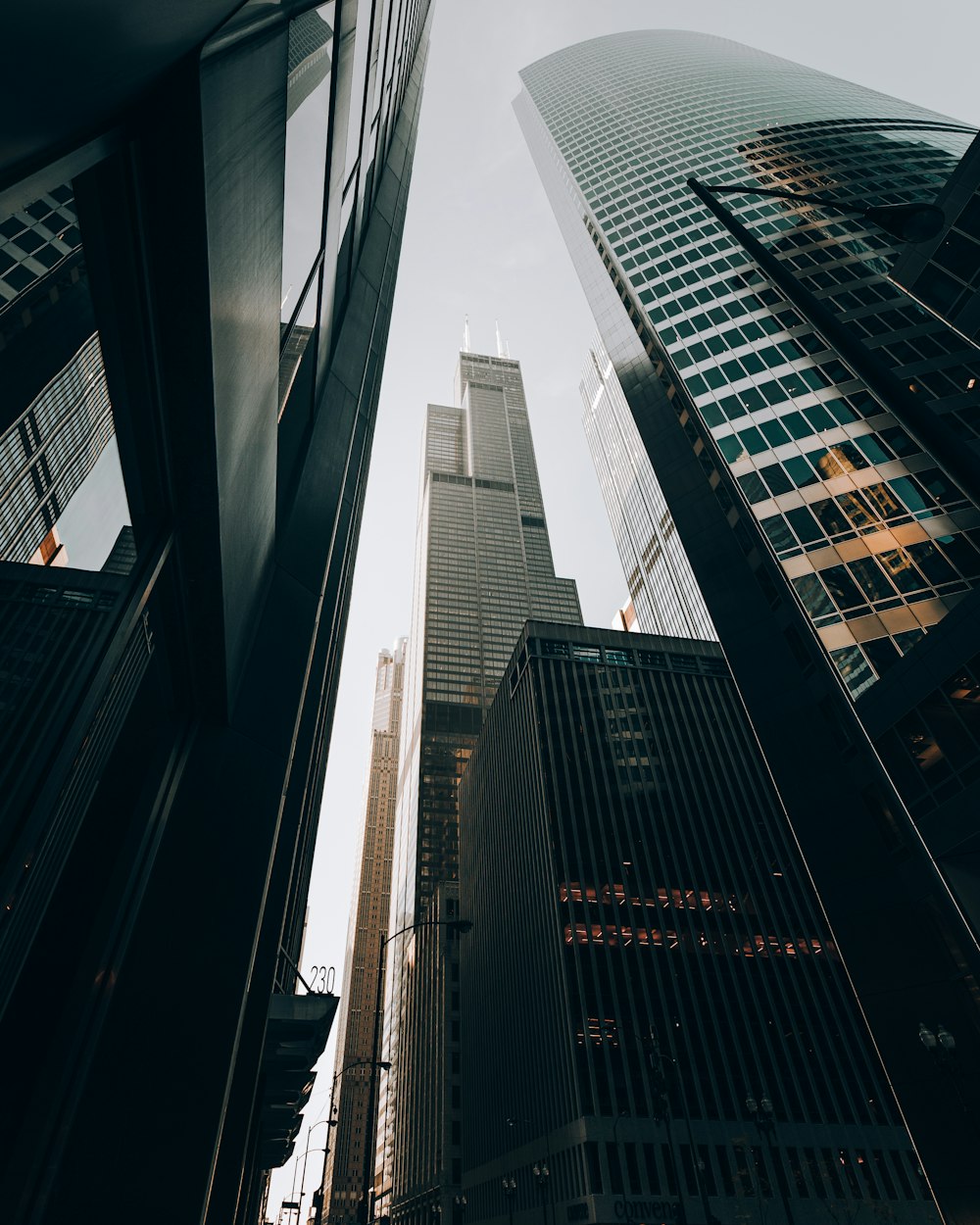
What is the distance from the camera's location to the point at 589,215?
67.2m

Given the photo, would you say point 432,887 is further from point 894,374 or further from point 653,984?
point 894,374

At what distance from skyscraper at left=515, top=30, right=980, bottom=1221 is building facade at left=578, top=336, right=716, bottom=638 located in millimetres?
50534

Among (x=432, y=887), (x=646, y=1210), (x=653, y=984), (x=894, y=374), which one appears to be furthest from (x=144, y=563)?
(x=432, y=887)

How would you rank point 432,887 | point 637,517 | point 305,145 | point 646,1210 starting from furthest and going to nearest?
point 432,887
point 637,517
point 646,1210
point 305,145

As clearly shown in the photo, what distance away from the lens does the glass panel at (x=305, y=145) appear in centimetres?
695

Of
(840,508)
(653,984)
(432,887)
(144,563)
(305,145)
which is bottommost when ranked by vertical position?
(144,563)

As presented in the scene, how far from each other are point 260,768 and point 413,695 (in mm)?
180664

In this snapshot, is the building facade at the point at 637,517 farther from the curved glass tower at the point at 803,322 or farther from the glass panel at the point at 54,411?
the glass panel at the point at 54,411

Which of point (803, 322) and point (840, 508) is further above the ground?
point (803, 322)

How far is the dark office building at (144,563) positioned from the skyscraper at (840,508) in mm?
6447

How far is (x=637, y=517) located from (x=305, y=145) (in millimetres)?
126521

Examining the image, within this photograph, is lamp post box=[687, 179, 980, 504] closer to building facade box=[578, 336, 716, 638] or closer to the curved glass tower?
the curved glass tower

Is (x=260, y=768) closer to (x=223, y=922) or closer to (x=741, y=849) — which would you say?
(x=223, y=922)

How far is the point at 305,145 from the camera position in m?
7.70
